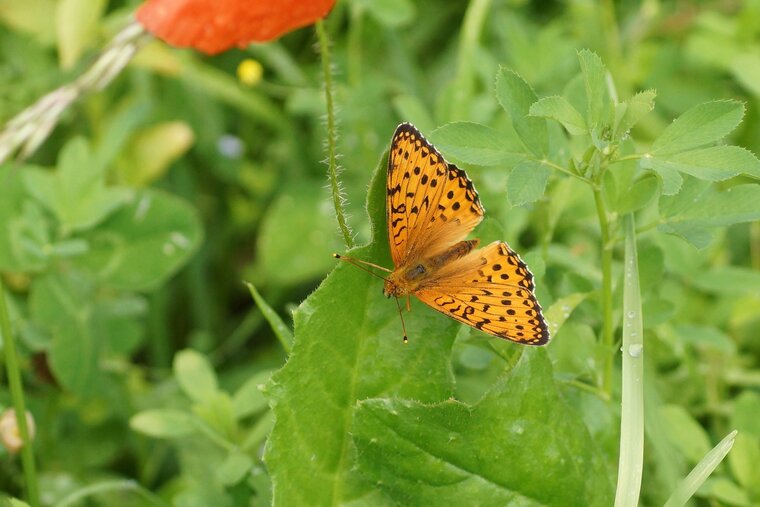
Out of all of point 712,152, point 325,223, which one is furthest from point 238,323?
point 712,152

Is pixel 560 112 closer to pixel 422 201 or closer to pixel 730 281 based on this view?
pixel 422 201

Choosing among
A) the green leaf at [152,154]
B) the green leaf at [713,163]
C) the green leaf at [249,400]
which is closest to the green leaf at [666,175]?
the green leaf at [713,163]

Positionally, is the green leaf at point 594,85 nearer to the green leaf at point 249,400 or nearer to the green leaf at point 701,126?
the green leaf at point 701,126

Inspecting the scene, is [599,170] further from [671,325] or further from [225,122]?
[225,122]

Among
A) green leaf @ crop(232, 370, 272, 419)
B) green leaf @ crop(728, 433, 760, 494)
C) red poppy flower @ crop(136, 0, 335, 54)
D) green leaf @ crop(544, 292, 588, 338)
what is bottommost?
green leaf @ crop(728, 433, 760, 494)

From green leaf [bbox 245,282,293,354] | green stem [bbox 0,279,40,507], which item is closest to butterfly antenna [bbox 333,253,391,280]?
green leaf [bbox 245,282,293,354]

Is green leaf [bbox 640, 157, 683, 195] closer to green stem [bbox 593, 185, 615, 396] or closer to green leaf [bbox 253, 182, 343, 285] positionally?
green stem [bbox 593, 185, 615, 396]

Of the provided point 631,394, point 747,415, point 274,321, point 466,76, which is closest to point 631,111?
point 631,394
